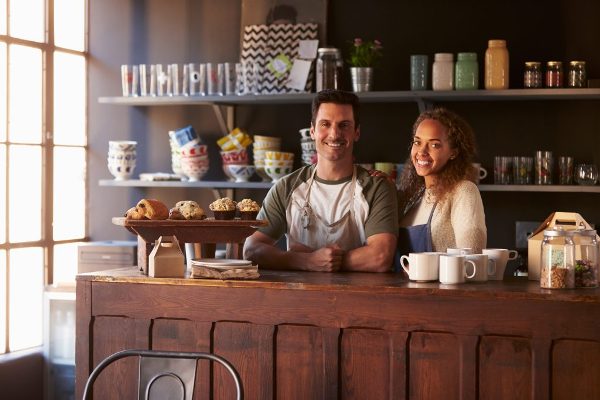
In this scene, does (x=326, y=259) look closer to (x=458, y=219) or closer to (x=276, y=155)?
(x=458, y=219)

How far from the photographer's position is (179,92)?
507cm

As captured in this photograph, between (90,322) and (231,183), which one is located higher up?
(231,183)

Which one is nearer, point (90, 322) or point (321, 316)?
point (321, 316)

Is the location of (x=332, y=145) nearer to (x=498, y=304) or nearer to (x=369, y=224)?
(x=369, y=224)

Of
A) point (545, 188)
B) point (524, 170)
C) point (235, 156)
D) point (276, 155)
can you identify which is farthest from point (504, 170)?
point (235, 156)

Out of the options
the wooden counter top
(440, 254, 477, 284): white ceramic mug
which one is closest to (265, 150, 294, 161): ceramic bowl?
the wooden counter top

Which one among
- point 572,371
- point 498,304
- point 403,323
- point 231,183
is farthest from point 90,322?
point 231,183

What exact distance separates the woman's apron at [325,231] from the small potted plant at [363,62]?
1390mm

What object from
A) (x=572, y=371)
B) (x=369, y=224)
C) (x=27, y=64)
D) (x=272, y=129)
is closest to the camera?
(x=572, y=371)

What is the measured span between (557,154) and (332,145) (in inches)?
72.1

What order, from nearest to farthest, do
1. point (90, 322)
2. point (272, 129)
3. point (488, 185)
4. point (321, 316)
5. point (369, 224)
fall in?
1. point (321, 316)
2. point (90, 322)
3. point (369, 224)
4. point (488, 185)
5. point (272, 129)

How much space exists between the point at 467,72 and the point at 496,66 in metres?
0.15

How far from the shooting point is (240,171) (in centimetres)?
503

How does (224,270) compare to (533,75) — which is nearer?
(224,270)
